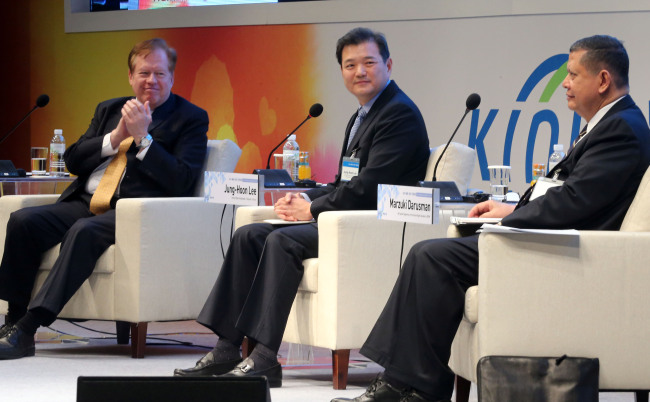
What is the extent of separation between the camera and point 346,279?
345 centimetres

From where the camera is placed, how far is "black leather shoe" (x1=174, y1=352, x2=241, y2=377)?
3.47 metres

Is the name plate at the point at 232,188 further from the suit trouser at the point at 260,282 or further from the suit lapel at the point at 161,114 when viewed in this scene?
the suit lapel at the point at 161,114

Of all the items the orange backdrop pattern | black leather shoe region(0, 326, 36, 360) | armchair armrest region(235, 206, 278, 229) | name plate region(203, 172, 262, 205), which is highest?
the orange backdrop pattern

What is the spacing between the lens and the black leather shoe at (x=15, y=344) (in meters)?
4.01

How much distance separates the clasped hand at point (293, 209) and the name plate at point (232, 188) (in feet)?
0.34

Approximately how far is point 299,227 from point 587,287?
1226 mm

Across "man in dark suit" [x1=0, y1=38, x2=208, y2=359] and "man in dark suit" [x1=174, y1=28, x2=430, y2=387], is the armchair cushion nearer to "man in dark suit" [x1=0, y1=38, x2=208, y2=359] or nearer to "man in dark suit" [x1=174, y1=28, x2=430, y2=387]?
"man in dark suit" [x1=174, y1=28, x2=430, y2=387]

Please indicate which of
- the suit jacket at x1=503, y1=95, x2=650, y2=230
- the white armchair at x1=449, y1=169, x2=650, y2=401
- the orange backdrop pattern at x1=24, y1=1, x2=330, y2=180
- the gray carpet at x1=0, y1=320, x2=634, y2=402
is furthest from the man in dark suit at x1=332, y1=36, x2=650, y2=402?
the orange backdrop pattern at x1=24, y1=1, x2=330, y2=180

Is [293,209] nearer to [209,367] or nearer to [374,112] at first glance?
[374,112]

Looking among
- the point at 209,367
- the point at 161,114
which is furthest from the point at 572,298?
the point at 161,114

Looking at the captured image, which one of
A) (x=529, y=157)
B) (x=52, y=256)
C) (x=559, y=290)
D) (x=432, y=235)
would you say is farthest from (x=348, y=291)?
(x=529, y=157)

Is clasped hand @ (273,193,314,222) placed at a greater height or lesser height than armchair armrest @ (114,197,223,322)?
greater

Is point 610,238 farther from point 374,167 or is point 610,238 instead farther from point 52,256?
point 52,256

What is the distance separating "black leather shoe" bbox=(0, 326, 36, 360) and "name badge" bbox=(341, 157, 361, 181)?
146cm
